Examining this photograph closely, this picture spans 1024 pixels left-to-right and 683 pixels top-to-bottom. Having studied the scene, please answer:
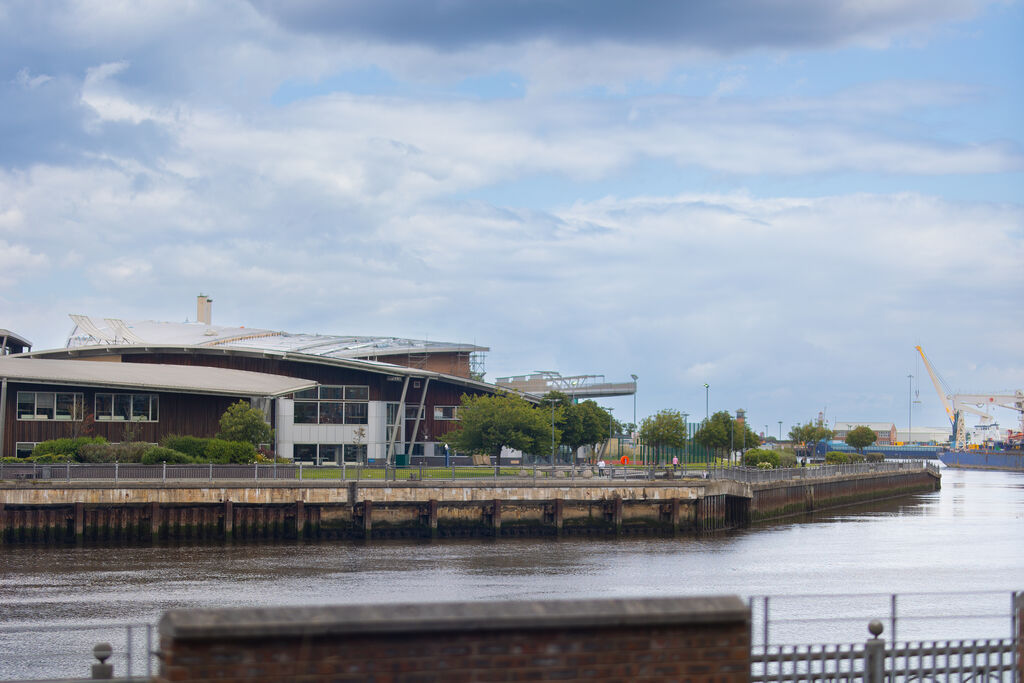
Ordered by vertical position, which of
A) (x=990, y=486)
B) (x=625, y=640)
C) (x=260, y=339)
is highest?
(x=260, y=339)

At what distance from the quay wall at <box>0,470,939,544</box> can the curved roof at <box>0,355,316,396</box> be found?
17.1 meters

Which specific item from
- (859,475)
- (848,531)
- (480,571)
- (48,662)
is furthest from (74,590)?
(859,475)

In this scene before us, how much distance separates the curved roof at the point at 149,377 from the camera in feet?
214

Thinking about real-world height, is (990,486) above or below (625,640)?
below

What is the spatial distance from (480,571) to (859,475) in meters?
62.1

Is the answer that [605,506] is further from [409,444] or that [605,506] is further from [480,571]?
[409,444]

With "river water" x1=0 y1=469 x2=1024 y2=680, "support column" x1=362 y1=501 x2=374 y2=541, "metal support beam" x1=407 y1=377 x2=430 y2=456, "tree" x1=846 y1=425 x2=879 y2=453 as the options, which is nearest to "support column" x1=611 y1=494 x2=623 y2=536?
"river water" x1=0 y1=469 x2=1024 y2=680

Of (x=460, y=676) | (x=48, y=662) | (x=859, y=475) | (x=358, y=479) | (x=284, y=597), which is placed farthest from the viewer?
(x=859, y=475)

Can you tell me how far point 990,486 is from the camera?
426 feet

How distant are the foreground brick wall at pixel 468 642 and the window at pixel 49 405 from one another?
6105 centimetres

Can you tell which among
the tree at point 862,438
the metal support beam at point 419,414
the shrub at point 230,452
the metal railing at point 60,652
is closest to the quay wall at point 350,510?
the shrub at point 230,452

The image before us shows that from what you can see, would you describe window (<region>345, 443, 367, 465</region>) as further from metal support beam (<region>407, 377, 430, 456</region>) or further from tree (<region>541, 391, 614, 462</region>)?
tree (<region>541, 391, 614, 462</region>)

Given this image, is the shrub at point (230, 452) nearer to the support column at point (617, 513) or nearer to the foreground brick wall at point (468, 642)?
the support column at point (617, 513)

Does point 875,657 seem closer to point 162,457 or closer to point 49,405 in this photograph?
point 162,457
